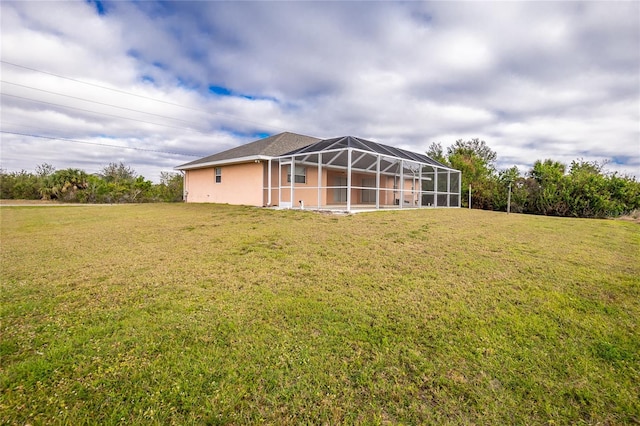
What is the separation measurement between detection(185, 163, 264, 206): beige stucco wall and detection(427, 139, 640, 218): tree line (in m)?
14.4

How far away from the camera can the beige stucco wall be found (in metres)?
15.9

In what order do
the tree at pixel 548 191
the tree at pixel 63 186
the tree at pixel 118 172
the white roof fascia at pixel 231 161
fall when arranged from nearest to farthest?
the white roof fascia at pixel 231 161 → the tree at pixel 548 191 → the tree at pixel 63 186 → the tree at pixel 118 172

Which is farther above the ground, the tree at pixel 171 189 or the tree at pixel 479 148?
the tree at pixel 479 148

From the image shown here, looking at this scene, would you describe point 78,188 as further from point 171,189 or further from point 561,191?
point 561,191

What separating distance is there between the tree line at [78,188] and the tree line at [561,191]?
82.1 ft

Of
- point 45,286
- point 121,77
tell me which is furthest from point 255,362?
point 121,77

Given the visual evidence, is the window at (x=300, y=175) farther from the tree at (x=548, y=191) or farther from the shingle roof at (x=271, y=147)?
the tree at (x=548, y=191)

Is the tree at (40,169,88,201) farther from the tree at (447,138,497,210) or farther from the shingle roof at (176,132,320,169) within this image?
the tree at (447,138,497,210)

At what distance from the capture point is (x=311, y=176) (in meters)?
16.6

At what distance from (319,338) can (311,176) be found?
45.9 feet

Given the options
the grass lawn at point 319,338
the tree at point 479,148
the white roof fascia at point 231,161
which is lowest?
the grass lawn at point 319,338

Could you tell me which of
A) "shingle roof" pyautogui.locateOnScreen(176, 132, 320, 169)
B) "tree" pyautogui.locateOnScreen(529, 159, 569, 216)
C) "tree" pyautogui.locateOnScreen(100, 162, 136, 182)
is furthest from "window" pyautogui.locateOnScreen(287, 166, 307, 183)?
"tree" pyautogui.locateOnScreen(100, 162, 136, 182)

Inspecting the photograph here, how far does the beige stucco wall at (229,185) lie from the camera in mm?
15884

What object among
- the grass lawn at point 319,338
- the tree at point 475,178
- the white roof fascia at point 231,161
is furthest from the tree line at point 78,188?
the tree at point 475,178
